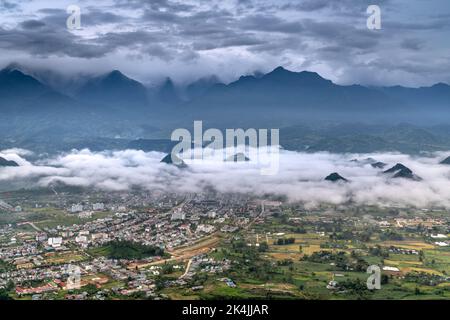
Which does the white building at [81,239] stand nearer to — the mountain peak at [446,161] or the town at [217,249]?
the town at [217,249]

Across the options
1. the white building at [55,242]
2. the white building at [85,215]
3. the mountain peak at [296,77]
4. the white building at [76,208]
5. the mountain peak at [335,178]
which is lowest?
the white building at [55,242]

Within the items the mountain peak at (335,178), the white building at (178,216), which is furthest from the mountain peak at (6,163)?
the mountain peak at (335,178)

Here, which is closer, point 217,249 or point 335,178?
point 217,249

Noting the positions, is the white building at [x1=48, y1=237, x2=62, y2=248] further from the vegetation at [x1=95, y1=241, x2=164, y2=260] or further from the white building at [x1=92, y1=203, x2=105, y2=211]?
the white building at [x1=92, y1=203, x2=105, y2=211]

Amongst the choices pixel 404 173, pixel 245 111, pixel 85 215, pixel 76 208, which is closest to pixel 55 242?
pixel 85 215

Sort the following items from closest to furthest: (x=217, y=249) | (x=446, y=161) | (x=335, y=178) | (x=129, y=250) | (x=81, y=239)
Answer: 1. (x=217, y=249)
2. (x=129, y=250)
3. (x=81, y=239)
4. (x=335, y=178)
5. (x=446, y=161)

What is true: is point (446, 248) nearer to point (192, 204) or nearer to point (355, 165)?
point (192, 204)

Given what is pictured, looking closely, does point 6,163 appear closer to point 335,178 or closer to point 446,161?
point 335,178

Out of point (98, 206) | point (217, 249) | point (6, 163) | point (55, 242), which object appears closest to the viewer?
point (217, 249)

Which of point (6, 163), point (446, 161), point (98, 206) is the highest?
point (446, 161)

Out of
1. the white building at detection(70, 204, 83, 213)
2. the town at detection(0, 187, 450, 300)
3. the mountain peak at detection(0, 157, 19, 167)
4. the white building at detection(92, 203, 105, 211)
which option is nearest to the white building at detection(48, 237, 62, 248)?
the town at detection(0, 187, 450, 300)

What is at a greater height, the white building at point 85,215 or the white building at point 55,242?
the white building at point 85,215

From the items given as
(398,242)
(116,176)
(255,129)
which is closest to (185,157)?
(116,176)
